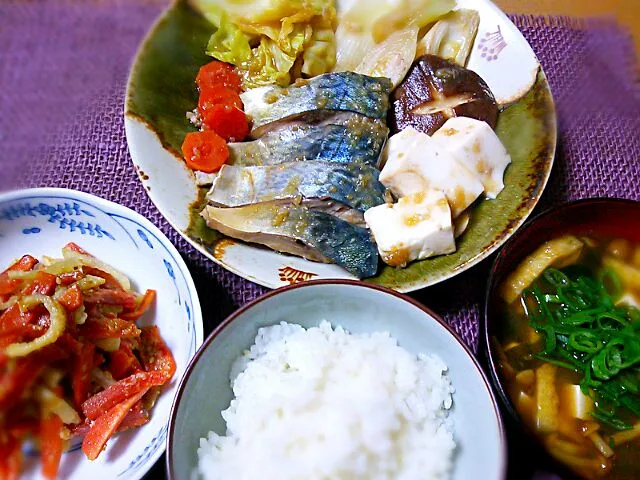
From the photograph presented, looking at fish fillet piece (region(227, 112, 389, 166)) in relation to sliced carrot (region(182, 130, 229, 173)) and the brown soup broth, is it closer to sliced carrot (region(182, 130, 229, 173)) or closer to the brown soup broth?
sliced carrot (region(182, 130, 229, 173))

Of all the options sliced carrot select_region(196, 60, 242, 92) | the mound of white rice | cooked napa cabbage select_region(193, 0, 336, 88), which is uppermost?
cooked napa cabbage select_region(193, 0, 336, 88)

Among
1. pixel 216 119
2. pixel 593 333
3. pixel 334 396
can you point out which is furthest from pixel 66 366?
pixel 593 333

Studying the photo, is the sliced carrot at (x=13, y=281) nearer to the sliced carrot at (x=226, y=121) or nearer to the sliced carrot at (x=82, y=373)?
the sliced carrot at (x=82, y=373)

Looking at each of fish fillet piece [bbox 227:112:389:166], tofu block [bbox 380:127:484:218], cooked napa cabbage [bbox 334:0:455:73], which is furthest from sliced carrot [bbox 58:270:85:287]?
cooked napa cabbage [bbox 334:0:455:73]

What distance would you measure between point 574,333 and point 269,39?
1.51 meters

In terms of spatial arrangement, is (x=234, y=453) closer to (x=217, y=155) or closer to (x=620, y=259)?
(x=217, y=155)

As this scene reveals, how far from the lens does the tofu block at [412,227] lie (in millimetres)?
1893

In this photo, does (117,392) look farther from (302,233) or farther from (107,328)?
(302,233)

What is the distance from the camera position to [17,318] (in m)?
1.55

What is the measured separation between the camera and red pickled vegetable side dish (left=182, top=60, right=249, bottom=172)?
6.79ft

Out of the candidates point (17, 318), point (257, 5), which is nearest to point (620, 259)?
point (257, 5)

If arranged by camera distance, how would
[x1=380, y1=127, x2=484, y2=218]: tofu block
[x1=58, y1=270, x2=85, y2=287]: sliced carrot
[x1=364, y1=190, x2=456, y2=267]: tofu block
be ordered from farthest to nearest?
[x1=380, y1=127, x2=484, y2=218]: tofu block < [x1=364, y1=190, x2=456, y2=267]: tofu block < [x1=58, y1=270, x2=85, y2=287]: sliced carrot

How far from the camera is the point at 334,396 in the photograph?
1505 mm

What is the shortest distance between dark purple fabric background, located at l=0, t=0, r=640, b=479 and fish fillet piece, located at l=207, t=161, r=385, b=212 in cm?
26
